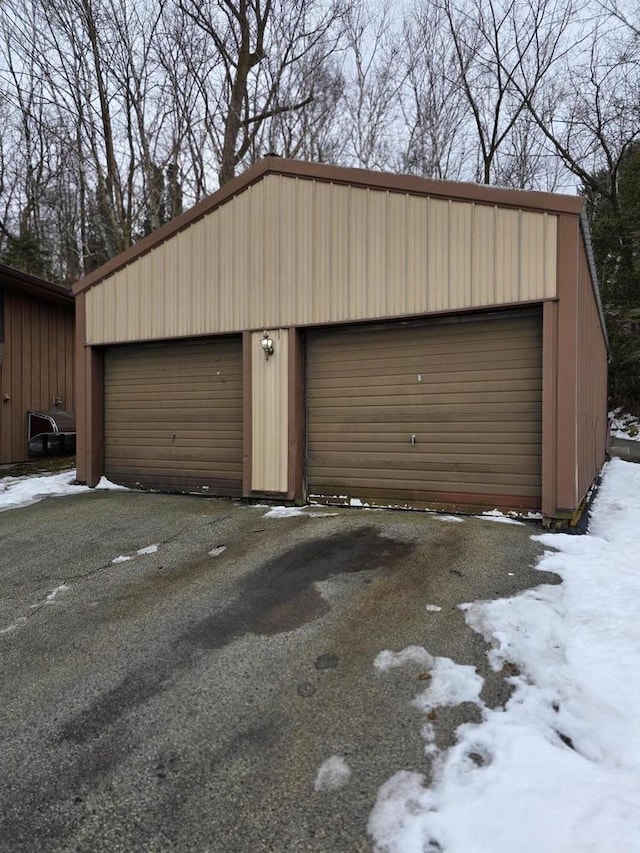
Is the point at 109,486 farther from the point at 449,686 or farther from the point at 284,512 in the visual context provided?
the point at 449,686

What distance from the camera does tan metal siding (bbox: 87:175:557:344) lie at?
18.0 ft

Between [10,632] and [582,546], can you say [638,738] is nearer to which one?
[582,546]

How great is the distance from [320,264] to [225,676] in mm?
5090

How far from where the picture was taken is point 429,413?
6.07 metres

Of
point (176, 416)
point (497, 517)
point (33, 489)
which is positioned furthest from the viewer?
point (33, 489)

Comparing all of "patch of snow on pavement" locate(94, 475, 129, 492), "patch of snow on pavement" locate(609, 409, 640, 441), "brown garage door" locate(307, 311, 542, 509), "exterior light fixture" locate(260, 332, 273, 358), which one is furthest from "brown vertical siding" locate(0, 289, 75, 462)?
"patch of snow on pavement" locate(609, 409, 640, 441)

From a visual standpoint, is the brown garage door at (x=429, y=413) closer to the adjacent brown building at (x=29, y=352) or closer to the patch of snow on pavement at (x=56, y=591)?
the patch of snow on pavement at (x=56, y=591)

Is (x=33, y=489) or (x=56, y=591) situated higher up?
(x=33, y=489)

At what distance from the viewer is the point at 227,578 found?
161 inches

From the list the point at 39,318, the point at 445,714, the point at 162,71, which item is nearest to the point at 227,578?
the point at 445,714

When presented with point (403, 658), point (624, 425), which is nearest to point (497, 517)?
point (403, 658)

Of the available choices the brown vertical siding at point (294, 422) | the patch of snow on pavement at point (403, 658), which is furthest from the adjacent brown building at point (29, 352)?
the patch of snow on pavement at point (403, 658)

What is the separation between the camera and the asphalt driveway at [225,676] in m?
1.78

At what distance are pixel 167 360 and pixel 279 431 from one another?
232 centimetres
